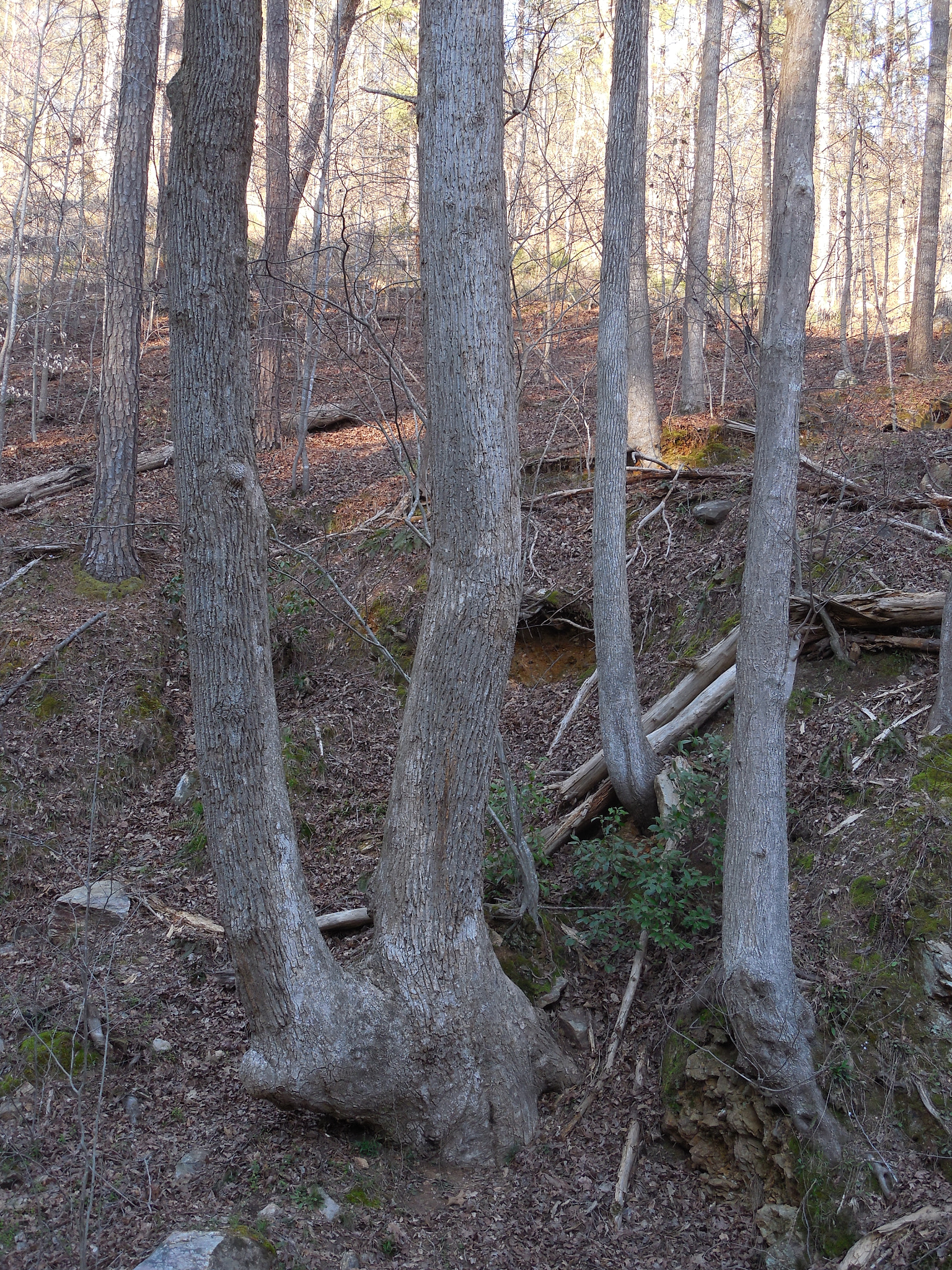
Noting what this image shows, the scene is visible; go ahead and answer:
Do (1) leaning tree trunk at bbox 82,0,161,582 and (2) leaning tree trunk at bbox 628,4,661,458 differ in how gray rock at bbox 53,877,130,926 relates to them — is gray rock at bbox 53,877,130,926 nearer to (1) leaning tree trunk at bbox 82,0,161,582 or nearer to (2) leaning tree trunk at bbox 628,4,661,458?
(1) leaning tree trunk at bbox 82,0,161,582

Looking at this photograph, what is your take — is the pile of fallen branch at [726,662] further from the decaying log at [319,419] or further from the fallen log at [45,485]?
the decaying log at [319,419]

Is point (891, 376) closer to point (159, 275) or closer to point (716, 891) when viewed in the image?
point (716, 891)

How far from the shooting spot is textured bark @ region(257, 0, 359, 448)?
10945 millimetres

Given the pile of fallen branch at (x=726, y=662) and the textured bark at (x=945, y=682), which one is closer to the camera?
the textured bark at (x=945, y=682)

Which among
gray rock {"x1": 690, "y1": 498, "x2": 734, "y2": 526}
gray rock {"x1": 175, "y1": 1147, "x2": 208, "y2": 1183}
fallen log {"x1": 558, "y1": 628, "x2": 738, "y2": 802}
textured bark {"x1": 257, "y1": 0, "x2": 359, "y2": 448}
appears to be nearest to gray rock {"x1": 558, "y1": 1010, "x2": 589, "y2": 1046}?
fallen log {"x1": 558, "y1": 628, "x2": 738, "y2": 802}

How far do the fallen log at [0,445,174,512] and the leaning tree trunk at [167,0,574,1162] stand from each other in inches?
272

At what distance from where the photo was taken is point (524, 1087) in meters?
4.48

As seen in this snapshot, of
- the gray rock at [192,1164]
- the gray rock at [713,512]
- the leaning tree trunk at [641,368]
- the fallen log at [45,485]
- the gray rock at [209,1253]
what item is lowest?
the gray rock at [192,1164]

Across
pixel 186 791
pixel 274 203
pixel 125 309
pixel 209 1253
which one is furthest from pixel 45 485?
pixel 209 1253

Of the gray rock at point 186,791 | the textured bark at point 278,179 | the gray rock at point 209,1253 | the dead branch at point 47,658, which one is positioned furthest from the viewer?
the textured bark at point 278,179

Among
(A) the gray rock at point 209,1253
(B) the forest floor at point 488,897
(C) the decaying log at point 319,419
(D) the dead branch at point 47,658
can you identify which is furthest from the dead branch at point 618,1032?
(C) the decaying log at point 319,419

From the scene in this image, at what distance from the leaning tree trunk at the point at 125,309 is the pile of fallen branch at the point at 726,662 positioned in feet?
17.8

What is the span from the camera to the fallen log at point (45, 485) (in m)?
10.2

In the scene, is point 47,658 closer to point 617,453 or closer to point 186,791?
point 186,791
